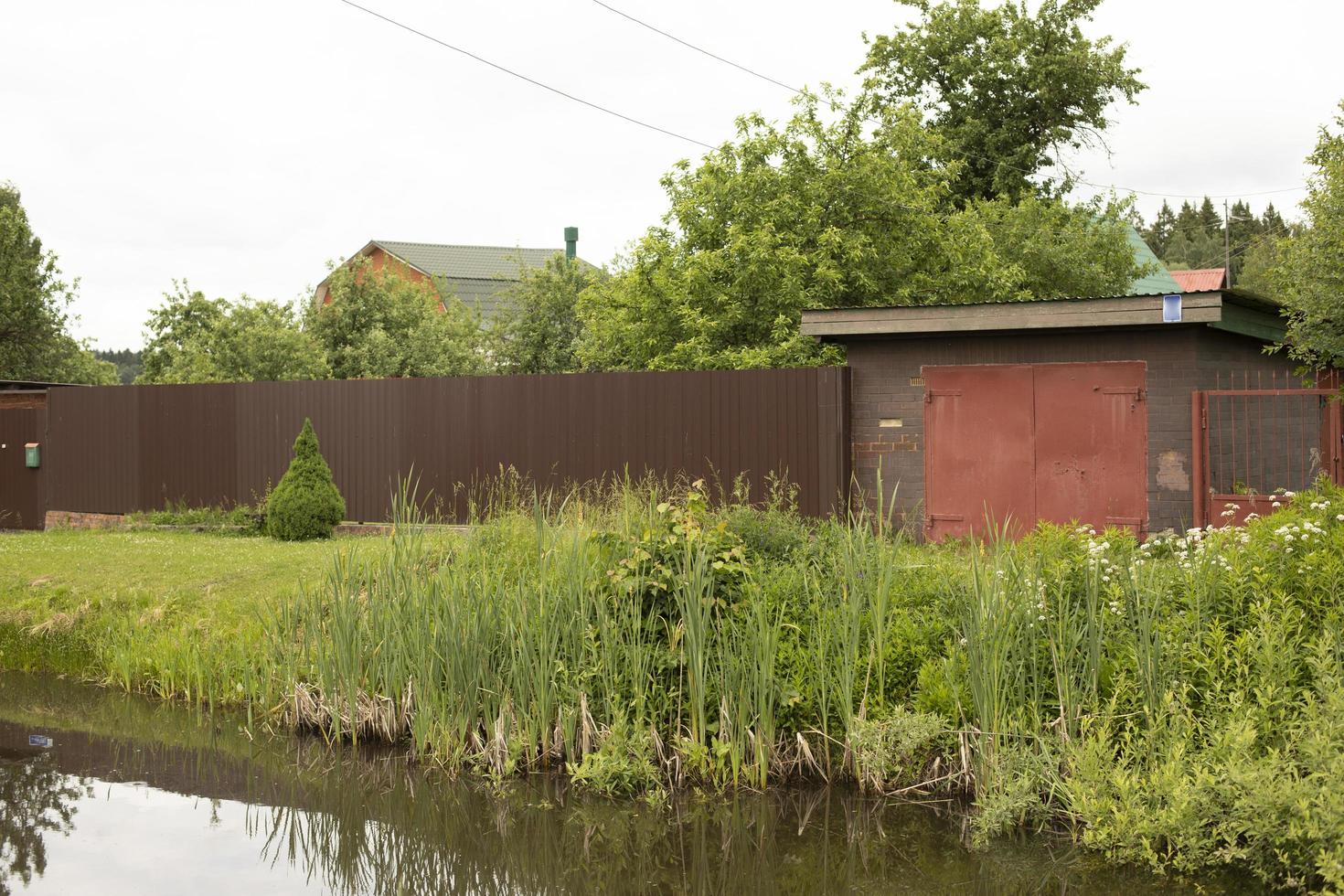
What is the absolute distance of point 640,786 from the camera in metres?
6.73

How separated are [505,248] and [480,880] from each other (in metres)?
47.6

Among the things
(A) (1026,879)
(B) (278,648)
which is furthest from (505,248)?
(A) (1026,879)

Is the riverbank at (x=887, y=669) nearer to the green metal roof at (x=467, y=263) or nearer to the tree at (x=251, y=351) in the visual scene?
the tree at (x=251, y=351)

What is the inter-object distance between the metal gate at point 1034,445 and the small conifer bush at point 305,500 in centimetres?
685

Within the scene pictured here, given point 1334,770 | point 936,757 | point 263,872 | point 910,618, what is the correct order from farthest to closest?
1. point 910,618
2. point 936,757
3. point 263,872
4. point 1334,770

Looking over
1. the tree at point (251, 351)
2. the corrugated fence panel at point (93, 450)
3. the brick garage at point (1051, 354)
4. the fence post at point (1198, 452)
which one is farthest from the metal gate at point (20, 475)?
the fence post at point (1198, 452)

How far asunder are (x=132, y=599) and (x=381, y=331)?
1644 centimetres

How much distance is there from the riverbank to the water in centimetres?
20

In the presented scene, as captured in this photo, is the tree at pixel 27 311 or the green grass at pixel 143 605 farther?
the tree at pixel 27 311

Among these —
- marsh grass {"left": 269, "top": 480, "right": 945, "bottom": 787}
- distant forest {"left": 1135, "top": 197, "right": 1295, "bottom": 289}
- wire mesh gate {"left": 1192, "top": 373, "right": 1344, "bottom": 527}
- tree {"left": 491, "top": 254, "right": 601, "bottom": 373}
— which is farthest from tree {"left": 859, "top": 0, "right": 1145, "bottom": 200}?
distant forest {"left": 1135, "top": 197, "right": 1295, "bottom": 289}

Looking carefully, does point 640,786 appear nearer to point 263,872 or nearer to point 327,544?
point 263,872

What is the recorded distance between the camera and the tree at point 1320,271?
11.0 meters

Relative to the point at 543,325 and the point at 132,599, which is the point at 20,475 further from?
the point at 543,325

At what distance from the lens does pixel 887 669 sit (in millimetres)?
6727
